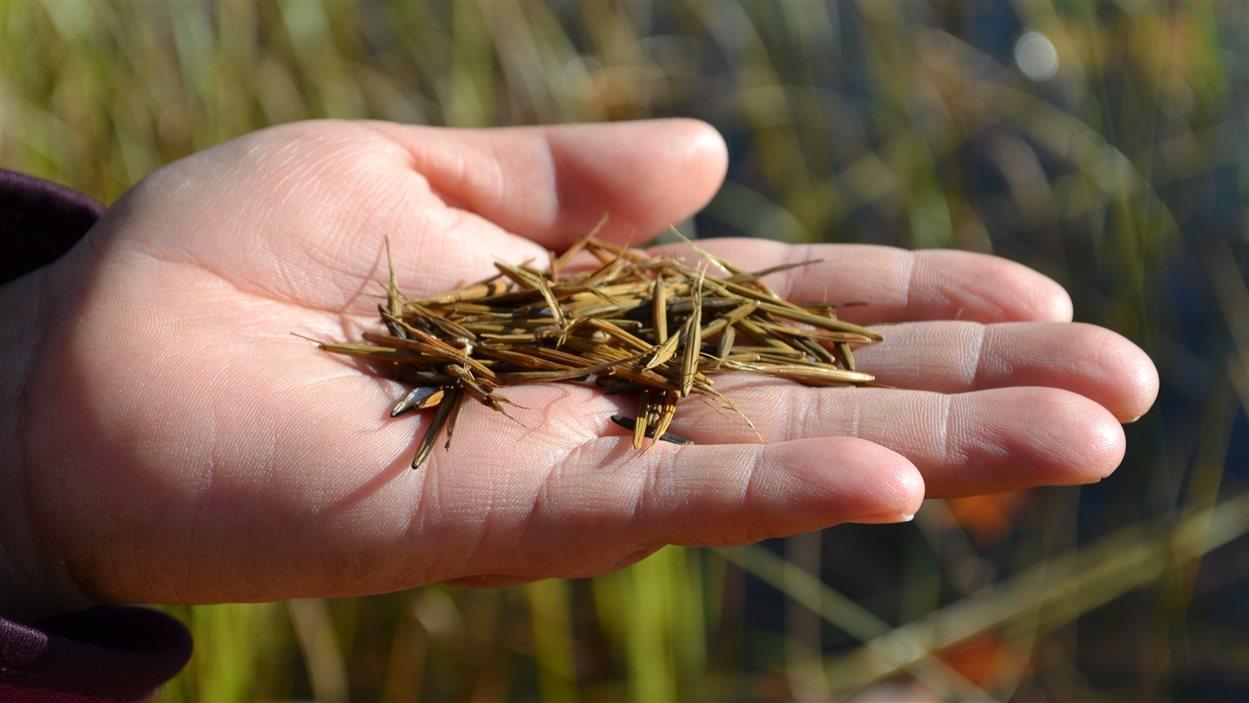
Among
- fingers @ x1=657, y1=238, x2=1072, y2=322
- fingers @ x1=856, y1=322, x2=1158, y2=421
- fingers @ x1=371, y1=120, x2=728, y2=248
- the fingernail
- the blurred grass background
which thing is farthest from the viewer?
the blurred grass background

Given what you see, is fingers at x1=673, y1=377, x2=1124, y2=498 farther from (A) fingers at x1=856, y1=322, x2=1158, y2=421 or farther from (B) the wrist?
(B) the wrist

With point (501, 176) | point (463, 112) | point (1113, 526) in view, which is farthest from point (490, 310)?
point (1113, 526)

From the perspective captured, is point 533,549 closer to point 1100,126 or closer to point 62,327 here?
point 62,327

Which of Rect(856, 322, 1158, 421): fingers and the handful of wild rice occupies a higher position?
Rect(856, 322, 1158, 421): fingers

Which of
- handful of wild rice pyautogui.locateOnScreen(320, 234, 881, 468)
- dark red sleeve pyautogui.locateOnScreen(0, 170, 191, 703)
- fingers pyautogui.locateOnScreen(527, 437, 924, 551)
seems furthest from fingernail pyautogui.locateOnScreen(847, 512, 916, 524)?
dark red sleeve pyautogui.locateOnScreen(0, 170, 191, 703)

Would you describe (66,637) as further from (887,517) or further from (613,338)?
(887,517)

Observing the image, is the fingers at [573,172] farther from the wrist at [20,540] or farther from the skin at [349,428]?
the wrist at [20,540]

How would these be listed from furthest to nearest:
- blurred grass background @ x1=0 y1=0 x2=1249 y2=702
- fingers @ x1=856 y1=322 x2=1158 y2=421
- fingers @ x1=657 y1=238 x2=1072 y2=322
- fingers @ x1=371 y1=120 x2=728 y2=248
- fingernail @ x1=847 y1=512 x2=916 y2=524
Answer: blurred grass background @ x1=0 y1=0 x2=1249 y2=702 → fingers @ x1=371 y1=120 x2=728 y2=248 → fingers @ x1=657 y1=238 x2=1072 y2=322 → fingers @ x1=856 y1=322 x2=1158 y2=421 → fingernail @ x1=847 y1=512 x2=916 y2=524
